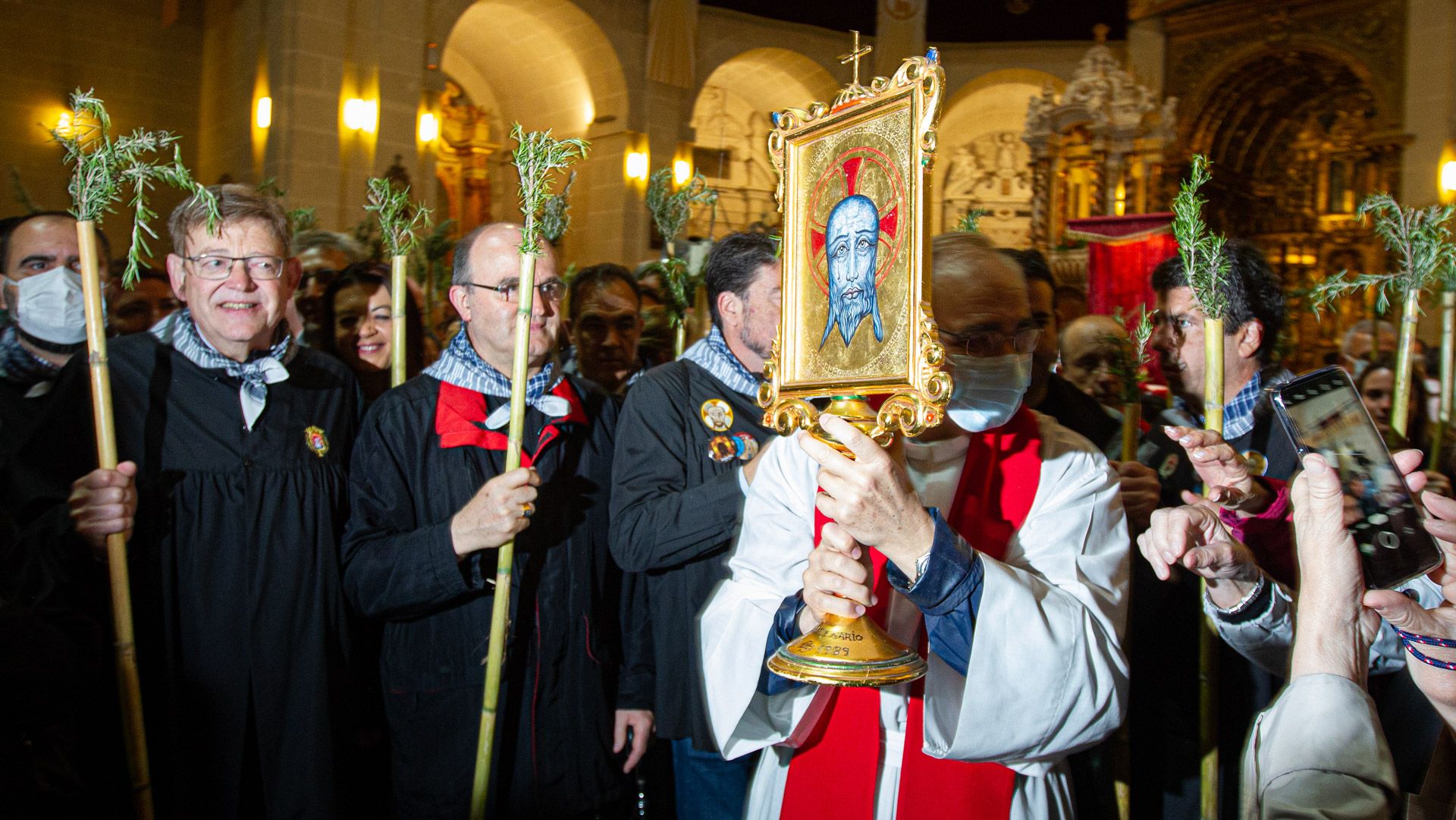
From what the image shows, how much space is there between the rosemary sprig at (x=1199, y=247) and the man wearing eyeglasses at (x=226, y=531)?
2276 mm

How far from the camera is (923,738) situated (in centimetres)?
198

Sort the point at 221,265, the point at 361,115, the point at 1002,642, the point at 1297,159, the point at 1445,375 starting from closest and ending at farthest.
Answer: the point at 1002,642, the point at 221,265, the point at 1445,375, the point at 361,115, the point at 1297,159

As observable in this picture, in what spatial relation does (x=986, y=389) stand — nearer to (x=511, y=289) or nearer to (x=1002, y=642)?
(x=1002, y=642)

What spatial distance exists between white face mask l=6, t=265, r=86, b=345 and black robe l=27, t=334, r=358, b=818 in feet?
2.03

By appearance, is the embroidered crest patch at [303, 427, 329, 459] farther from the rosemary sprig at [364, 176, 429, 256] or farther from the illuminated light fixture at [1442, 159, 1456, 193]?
the illuminated light fixture at [1442, 159, 1456, 193]

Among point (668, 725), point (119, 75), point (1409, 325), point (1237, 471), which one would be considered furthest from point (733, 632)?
point (119, 75)

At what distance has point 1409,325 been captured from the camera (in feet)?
9.53

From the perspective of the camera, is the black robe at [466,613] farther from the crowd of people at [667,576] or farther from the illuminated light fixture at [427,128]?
the illuminated light fixture at [427,128]

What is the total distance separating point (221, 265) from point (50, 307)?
33.2 inches

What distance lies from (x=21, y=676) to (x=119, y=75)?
13.6m

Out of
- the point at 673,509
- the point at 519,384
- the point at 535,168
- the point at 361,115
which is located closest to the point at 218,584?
the point at 519,384

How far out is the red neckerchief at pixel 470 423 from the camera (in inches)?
111

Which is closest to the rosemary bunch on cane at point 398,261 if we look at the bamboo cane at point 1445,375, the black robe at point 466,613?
the black robe at point 466,613

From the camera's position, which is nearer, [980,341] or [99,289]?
[980,341]
